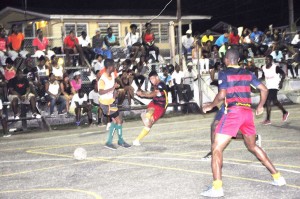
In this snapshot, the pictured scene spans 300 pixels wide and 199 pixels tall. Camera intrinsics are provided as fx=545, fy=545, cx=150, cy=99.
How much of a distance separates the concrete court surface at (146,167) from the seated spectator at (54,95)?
287cm

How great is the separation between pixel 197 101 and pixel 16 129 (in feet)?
24.2

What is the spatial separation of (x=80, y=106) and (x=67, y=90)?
929 mm

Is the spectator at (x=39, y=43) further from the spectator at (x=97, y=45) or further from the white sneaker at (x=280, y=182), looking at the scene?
the white sneaker at (x=280, y=182)

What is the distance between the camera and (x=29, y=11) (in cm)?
2972

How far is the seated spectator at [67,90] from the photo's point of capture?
1917 cm

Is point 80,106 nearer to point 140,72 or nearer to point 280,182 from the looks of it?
point 140,72

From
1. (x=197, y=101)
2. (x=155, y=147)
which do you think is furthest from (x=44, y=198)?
(x=197, y=101)

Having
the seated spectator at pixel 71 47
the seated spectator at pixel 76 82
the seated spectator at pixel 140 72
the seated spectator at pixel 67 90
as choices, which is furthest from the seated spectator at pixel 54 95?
the seated spectator at pixel 140 72

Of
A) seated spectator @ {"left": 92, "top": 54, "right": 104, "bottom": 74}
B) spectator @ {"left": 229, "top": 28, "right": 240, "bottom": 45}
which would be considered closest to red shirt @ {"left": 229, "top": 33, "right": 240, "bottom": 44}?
spectator @ {"left": 229, "top": 28, "right": 240, "bottom": 45}

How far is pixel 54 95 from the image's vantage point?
19.0m

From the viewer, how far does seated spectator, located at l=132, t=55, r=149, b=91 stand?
21.2 meters

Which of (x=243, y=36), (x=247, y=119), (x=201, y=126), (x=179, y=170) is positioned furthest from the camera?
(x=243, y=36)

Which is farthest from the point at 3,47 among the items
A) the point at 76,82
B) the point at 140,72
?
the point at 140,72

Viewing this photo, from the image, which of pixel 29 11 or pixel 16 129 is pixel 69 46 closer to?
pixel 16 129
